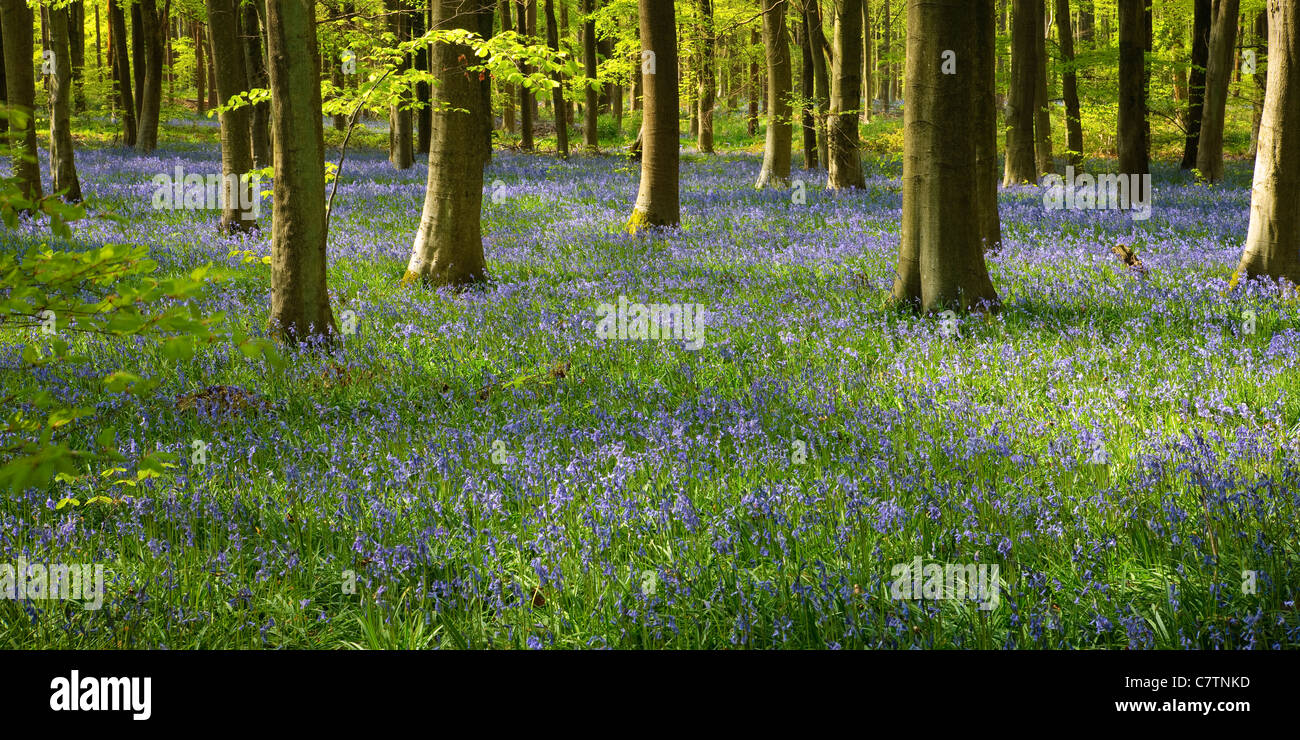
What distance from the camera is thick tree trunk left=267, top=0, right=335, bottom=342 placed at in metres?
7.12

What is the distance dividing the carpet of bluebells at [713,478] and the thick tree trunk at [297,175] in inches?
20.7

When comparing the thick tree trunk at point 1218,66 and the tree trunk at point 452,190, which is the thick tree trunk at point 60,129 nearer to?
the tree trunk at point 452,190

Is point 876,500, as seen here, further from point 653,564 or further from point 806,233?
point 806,233

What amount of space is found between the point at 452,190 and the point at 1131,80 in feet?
46.0

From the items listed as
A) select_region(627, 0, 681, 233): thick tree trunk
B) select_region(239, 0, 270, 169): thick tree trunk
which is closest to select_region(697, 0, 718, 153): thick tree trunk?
select_region(627, 0, 681, 233): thick tree trunk

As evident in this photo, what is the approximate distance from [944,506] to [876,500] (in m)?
0.31

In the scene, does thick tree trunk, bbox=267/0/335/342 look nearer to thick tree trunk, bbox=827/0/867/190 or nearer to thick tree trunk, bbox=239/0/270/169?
→ thick tree trunk, bbox=239/0/270/169

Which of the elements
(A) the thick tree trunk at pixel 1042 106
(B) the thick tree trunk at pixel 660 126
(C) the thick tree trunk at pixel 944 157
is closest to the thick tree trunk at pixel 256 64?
(B) the thick tree trunk at pixel 660 126

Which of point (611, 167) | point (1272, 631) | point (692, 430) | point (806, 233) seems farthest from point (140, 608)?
point (611, 167)

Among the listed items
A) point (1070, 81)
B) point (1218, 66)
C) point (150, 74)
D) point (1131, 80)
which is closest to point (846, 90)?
point (1131, 80)

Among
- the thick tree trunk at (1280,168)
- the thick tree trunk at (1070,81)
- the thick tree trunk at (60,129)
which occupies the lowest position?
the thick tree trunk at (1280,168)

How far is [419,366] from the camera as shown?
271 inches

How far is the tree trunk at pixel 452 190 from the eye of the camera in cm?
972
